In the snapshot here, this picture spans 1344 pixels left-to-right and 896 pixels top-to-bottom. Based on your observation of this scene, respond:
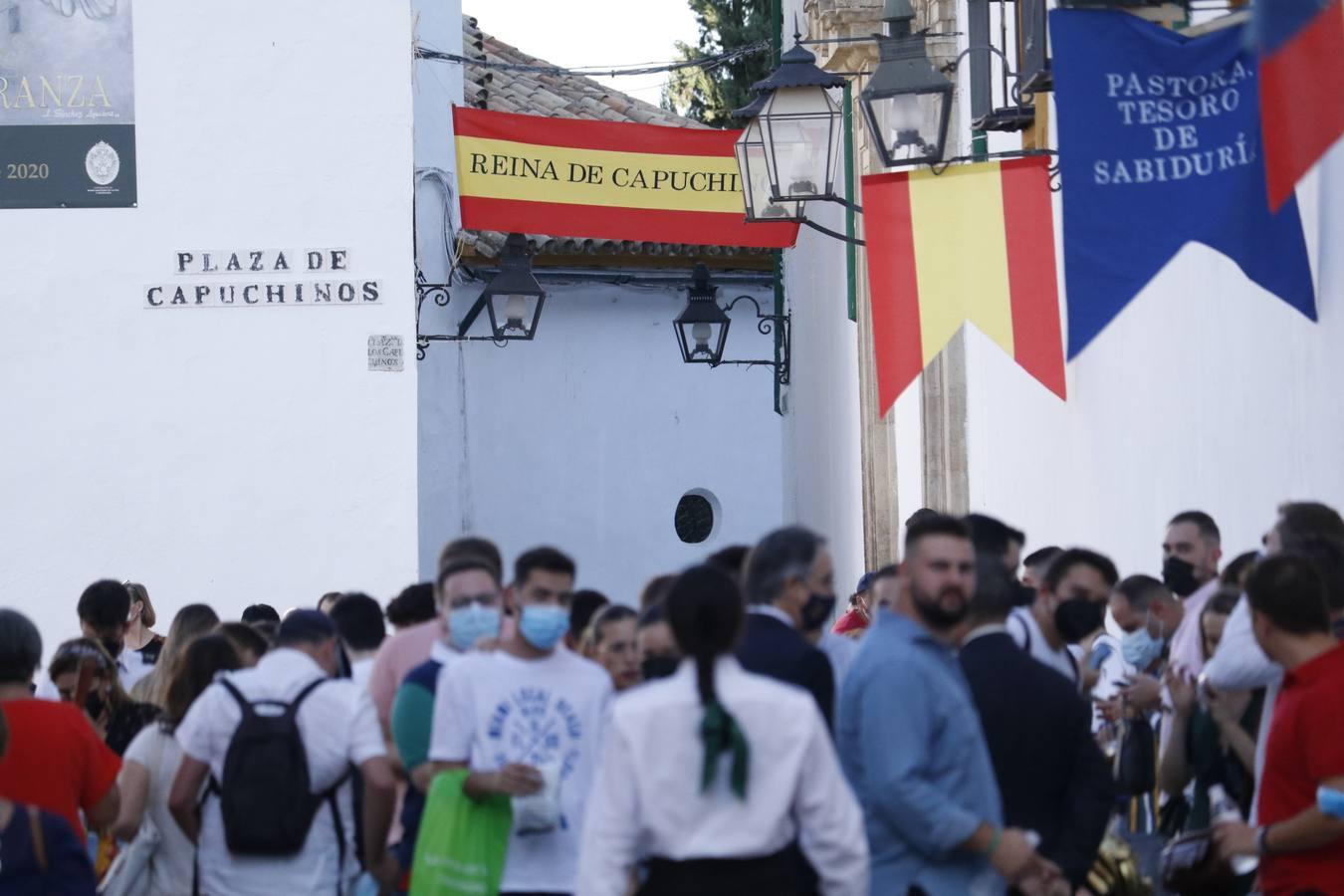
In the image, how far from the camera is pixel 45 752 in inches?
252

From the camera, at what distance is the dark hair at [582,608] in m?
7.82

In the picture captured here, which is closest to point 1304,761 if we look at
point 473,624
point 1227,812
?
point 1227,812

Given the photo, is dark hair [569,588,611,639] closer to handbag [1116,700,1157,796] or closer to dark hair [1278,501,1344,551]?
handbag [1116,700,1157,796]

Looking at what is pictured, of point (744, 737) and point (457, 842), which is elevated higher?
point (744, 737)

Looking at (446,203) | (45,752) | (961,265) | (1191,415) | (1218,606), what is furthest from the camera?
(446,203)

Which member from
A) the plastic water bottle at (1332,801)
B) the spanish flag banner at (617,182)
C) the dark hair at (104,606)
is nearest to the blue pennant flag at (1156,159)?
the plastic water bottle at (1332,801)

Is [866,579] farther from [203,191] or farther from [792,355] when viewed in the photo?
[792,355]

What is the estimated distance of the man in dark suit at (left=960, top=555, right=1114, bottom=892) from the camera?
18.6ft

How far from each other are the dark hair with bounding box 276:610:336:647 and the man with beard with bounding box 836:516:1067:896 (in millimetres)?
2045

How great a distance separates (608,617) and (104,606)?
2.80 metres

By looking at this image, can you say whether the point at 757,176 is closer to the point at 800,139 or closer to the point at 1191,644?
the point at 800,139

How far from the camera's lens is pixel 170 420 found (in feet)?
47.8

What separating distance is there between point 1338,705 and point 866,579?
723cm

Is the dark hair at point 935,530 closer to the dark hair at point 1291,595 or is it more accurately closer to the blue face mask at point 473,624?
the dark hair at point 1291,595
